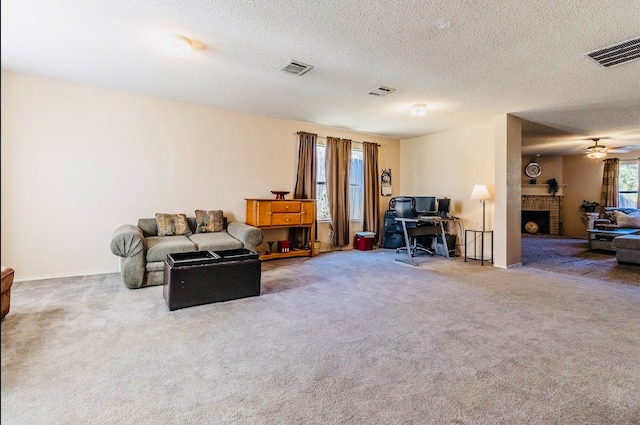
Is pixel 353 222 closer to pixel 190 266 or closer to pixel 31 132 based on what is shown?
pixel 190 266

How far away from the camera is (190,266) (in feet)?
10.3

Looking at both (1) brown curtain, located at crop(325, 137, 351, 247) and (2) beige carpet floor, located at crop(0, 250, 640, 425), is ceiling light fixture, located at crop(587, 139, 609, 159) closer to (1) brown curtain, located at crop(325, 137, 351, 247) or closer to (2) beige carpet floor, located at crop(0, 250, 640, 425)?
(2) beige carpet floor, located at crop(0, 250, 640, 425)

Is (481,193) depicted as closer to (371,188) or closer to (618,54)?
(371,188)

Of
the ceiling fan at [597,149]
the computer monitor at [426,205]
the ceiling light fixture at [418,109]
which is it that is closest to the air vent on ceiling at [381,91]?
the ceiling light fixture at [418,109]

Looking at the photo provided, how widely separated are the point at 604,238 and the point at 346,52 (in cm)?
645

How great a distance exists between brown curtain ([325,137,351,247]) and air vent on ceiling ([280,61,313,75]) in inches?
105

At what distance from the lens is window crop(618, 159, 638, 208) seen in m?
8.55

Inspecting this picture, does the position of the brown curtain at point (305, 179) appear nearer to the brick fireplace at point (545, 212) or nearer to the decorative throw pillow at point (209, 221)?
the decorative throw pillow at point (209, 221)

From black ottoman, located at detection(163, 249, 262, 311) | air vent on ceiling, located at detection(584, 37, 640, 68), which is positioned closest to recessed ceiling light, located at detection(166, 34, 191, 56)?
black ottoman, located at detection(163, 249, 262, 311)


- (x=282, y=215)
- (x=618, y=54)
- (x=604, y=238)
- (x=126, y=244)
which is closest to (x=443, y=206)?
(x=282, y=215)

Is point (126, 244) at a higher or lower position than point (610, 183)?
lower

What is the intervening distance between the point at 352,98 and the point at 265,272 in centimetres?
262

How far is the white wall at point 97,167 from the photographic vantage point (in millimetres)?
3967

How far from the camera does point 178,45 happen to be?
10.0 feet
